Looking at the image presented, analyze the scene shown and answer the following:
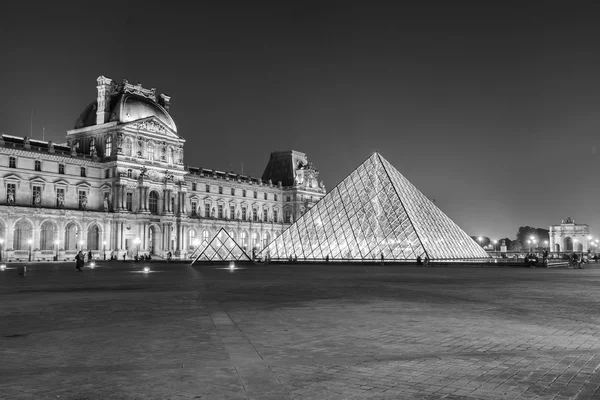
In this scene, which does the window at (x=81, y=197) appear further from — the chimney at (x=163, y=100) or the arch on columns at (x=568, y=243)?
the arch on columns at (x=568, y=243)

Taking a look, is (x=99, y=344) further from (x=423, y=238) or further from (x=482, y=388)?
(x=423, y=238)

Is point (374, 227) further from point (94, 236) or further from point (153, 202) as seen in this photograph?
point (153, 202)

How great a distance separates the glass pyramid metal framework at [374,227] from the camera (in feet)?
139

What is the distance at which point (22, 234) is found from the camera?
55.5 m

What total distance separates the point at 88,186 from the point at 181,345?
60537 mm

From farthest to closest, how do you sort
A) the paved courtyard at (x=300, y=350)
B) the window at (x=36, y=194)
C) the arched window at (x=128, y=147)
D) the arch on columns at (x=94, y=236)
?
the arched window at (x=128, y=147) → the arch on columns at (x=94, y=236) → the window at (x=36, y=194) → the paved courtyard at (x=300, y=350)

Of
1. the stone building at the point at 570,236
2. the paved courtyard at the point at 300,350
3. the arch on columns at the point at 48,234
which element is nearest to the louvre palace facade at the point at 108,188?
the arch on columns at the point at 48,234

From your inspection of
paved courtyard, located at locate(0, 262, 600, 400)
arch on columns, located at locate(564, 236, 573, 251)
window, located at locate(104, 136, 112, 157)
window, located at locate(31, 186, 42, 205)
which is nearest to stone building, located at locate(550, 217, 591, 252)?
arch on columns, located at locate(564, 236, 573, 251)

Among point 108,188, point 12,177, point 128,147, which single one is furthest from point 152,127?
point 12,177

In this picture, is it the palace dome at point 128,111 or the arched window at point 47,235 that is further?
the palace dome at point 128,111

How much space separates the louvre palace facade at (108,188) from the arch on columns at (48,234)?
0.10 metres

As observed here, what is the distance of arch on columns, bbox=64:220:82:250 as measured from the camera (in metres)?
59.5

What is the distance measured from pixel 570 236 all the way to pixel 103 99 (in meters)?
98.8

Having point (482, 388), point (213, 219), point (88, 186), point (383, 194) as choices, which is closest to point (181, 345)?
point (482, 388)
